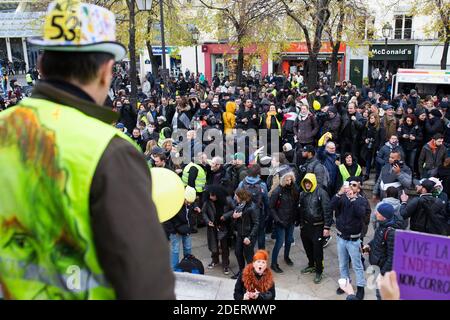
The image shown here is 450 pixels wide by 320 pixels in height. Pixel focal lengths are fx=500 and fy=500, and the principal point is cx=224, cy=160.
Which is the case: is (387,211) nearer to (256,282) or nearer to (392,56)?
(256,282)

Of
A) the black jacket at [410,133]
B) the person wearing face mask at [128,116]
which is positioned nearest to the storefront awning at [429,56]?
the black jacket at [410,133]

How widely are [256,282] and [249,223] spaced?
86.5 inches

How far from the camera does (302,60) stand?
1419 inches

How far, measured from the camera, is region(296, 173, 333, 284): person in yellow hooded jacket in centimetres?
720

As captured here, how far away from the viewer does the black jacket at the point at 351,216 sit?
21.6 feet

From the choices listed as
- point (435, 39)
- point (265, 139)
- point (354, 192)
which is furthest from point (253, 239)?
point (435, 39)

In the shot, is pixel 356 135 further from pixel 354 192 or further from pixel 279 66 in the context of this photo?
pixel 279 66

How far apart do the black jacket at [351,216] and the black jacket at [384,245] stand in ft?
1.35

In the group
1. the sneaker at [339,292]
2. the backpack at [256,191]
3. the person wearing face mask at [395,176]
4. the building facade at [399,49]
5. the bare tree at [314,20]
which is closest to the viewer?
the sneaker at [339,292]

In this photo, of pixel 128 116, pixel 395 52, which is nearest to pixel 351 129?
pixel 128 116

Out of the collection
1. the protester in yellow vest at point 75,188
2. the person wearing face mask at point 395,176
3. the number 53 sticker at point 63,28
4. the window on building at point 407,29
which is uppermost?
the window on building at point 407,29

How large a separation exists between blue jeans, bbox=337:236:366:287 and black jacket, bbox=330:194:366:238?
129 mm

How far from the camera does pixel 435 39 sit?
30438 mm

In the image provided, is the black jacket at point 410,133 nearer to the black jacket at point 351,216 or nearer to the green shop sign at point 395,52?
the black jacket at point 351,216
